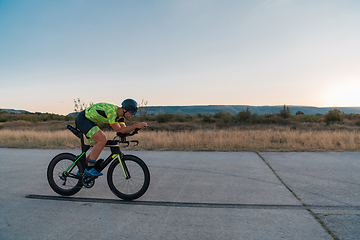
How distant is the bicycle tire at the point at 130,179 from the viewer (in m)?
3.97

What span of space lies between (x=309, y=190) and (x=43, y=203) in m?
4.68

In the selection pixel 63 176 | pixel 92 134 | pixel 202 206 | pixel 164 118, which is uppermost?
pixel 92 134

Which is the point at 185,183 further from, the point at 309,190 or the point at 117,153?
the point at 309,190

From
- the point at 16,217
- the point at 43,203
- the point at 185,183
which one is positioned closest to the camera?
the point at 16,217

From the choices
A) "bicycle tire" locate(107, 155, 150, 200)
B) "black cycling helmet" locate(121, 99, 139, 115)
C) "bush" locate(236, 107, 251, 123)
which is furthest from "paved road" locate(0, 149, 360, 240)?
"bush" locate(236, 107, 251, 123)

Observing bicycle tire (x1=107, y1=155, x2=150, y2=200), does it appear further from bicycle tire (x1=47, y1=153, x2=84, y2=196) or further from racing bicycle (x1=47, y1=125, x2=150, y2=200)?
bicycle tire (x1=47, y1=153, x2=84, y2=196)

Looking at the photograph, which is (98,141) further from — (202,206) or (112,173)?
(202,206)

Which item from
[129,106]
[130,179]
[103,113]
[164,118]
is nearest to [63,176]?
[130,179]

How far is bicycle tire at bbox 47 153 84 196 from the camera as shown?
13.9 ft

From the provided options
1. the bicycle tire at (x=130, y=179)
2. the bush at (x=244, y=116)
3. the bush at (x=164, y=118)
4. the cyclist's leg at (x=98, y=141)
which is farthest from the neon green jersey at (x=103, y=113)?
the bush at (x=164, y=118)

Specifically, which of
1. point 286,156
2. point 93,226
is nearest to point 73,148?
point 93,226

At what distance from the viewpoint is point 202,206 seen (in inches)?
144

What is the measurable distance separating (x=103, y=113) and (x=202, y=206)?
2252 millimetres

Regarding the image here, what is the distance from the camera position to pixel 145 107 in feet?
98.1
